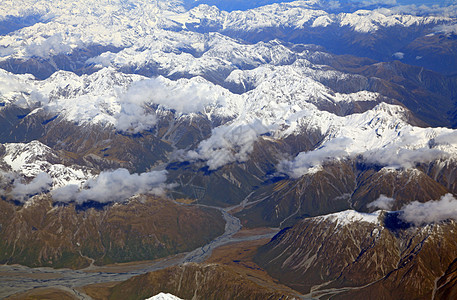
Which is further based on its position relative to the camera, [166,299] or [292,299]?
[292,299]

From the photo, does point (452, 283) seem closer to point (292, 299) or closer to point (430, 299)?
point (430, 299)

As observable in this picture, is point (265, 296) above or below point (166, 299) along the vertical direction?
below

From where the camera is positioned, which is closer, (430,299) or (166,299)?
(166,299)

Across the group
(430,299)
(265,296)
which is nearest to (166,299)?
(265,296)

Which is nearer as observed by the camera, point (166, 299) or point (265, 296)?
point (166, 299)

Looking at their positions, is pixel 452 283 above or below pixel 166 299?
below

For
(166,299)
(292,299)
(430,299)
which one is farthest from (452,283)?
(166,299)

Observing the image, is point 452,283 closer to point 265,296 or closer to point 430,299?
point 430,299
